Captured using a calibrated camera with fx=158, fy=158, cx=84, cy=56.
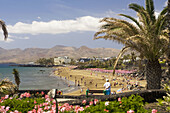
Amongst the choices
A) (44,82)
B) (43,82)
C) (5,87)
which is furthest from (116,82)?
(5,87)

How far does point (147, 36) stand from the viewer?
29.3 ft

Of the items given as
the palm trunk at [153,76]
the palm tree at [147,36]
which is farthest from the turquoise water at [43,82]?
the palm trunk at [153,76]

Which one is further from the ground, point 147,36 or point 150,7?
point 150,7

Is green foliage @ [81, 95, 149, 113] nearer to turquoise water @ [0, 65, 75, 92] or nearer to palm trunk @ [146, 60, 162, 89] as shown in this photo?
palm trunk @ [146, 60, 162, 89]

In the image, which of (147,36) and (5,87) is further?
(147,36)

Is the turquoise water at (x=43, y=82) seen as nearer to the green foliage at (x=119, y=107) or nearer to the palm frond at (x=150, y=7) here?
the green foliage at (x=119, y=107)

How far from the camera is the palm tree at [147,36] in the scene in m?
8.45

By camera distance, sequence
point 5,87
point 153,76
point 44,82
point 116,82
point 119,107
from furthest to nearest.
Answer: point 44,82
point 116,82
point 153,76
point 5,87
point 119,107

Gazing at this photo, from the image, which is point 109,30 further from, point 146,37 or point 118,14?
point 146,37

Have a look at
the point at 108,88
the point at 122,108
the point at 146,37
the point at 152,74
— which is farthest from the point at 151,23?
the point at 122,108

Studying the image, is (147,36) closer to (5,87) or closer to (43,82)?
(5,87)

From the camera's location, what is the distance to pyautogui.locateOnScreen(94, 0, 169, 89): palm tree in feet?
27.7

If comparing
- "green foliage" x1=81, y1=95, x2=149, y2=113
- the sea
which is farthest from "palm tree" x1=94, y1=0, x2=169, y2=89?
the sea

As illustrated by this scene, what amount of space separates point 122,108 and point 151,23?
7.10 meters
